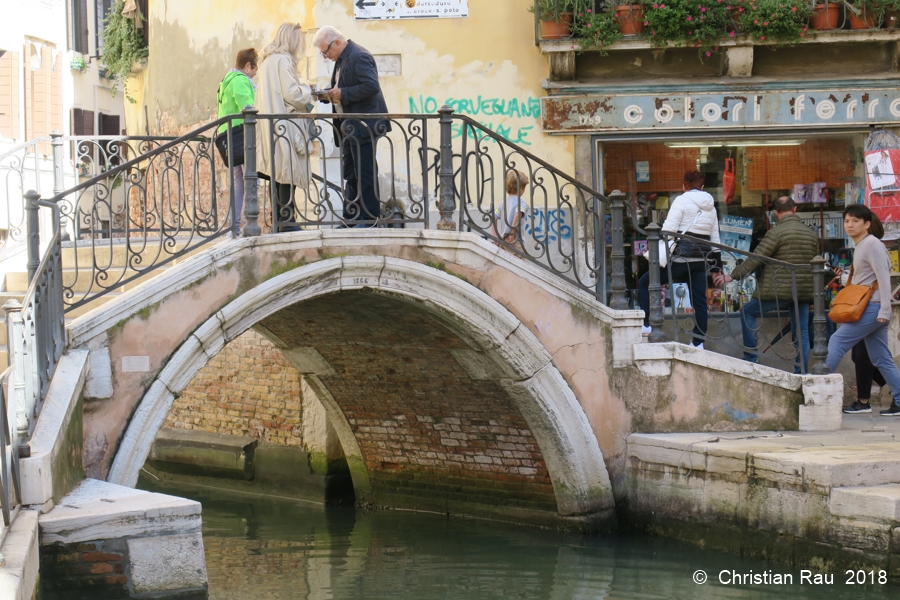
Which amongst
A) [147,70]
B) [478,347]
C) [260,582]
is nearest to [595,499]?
[478,347]

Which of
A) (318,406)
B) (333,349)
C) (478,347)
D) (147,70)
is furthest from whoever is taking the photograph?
(147,70)

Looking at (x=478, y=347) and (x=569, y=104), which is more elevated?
(x=569, y=104)

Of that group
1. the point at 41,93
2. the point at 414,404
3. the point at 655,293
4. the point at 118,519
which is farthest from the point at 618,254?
the point at 41,93

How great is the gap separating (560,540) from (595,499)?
48 centimetres

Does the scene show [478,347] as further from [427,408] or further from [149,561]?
[149,561]

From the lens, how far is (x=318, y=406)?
11469mm

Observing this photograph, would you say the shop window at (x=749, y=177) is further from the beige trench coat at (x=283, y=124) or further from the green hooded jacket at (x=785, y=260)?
the beige trench coat at (x=283, y=124)

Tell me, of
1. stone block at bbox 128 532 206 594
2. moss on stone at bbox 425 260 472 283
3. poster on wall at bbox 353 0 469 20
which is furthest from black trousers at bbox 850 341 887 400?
→ stone block at bbox 128 532 206 594

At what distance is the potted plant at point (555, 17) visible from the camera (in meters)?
10.1

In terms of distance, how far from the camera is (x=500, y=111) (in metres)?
10.6

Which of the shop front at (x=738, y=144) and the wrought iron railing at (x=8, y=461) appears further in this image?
the shop front at (x=738, y=144)

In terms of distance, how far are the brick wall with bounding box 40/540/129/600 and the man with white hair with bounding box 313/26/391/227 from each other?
3234 mm

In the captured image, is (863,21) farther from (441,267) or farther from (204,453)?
(204,453)

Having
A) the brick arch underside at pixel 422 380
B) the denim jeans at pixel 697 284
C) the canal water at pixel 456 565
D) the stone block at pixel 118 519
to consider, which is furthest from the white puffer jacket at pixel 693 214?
the stone block at pixel 118 519
